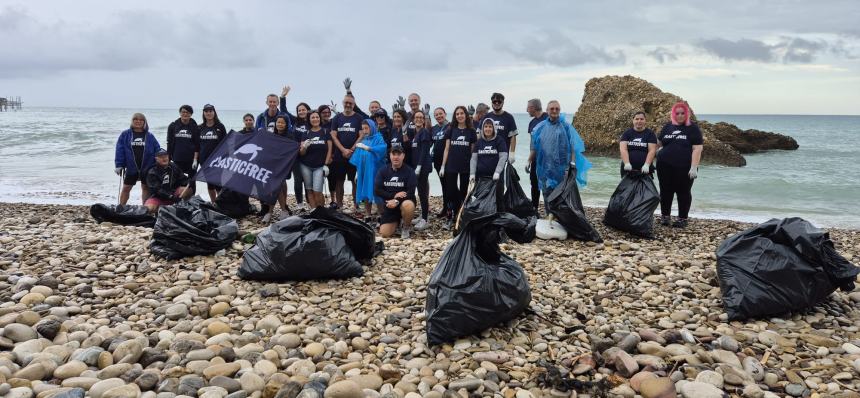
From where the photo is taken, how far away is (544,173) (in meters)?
7.27

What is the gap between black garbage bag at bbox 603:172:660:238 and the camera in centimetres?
667

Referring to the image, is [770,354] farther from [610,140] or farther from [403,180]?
[610,140]

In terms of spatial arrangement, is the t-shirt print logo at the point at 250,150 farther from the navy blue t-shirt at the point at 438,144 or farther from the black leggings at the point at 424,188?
the navy blue t-shirt at the point at 438,144

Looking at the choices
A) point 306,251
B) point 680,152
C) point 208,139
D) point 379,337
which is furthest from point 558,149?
point 208,139

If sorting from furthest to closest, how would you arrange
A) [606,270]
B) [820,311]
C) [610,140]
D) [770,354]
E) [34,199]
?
[610,140] < [34,199] < [606,270] < [820,311] < [770,354]

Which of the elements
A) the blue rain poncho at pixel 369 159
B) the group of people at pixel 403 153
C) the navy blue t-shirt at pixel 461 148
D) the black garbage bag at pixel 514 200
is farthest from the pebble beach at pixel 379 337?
the blue rain poncho at pixel 369 159

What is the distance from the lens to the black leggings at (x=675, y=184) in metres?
7.03

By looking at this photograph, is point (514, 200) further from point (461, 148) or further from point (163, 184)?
point (163, 184)

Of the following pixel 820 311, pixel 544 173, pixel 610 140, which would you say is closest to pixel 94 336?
pixel 820 311

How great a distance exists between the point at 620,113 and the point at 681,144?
14770mm

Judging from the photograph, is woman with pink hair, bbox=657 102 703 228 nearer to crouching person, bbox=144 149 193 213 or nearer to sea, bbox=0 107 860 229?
sea, bbox=0 107 860 229

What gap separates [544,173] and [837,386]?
4.62 m

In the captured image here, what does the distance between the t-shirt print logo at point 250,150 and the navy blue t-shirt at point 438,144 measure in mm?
2387

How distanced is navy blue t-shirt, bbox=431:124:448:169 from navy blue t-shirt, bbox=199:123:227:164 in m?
2.99
